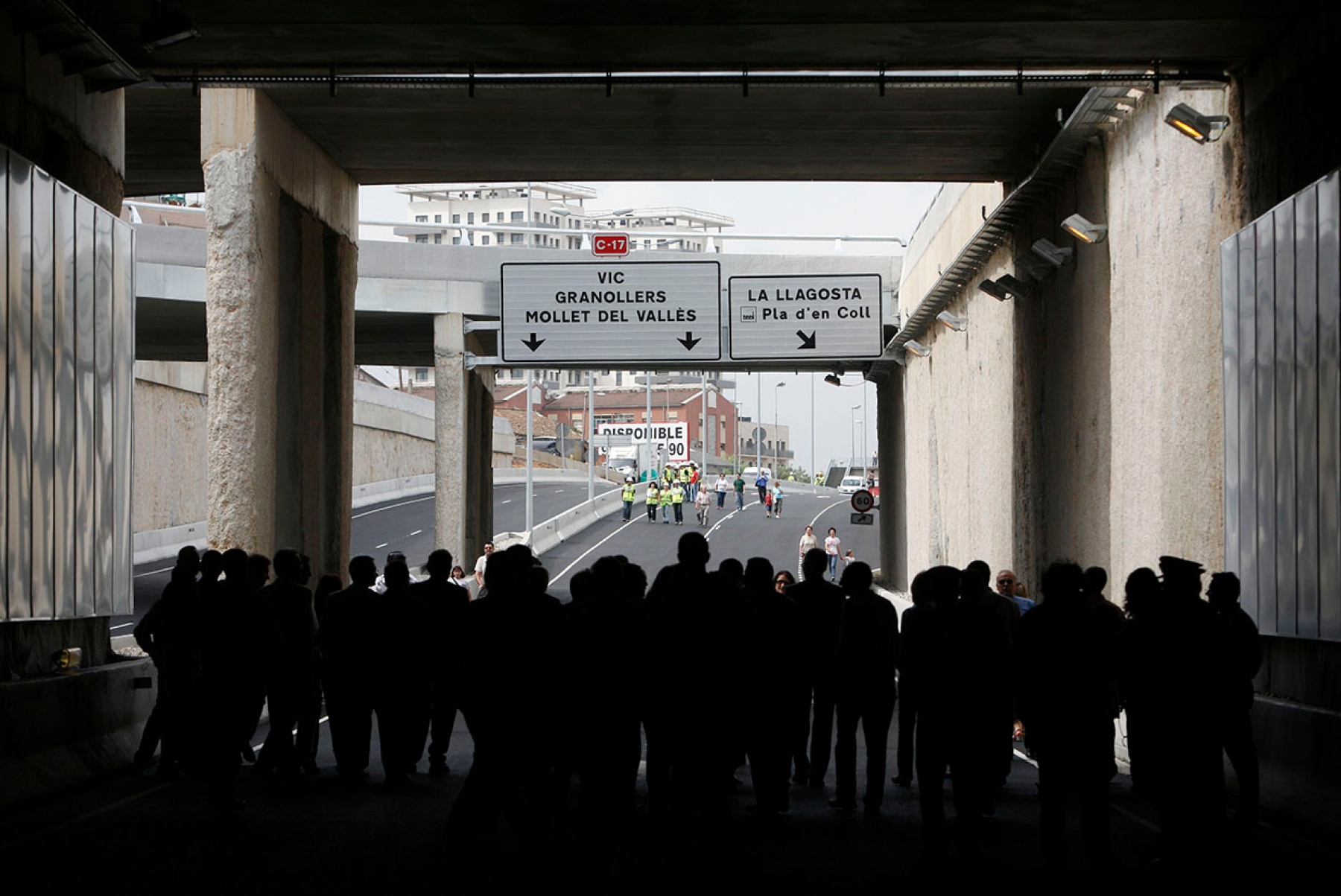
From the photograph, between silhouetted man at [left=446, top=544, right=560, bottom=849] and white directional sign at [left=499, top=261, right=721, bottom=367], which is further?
white directional sign at [left=499, top=261, right=721, bottom=367]

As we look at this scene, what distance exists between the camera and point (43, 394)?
12734 mm

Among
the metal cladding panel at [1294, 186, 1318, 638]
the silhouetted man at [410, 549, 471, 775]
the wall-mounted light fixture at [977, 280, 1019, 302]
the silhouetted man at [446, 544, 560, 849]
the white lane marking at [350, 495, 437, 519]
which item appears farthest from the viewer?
the white lane marking at [350, 495, 437, 519]

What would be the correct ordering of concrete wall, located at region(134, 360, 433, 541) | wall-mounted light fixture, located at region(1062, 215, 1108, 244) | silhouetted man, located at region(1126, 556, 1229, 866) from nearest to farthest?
silhouetted man, located at region(1126, 556, 1229, 866) < wall-mounted light fixture, located at region(1062, 215, 1108, 244) < concrete wall, located at region(134, 360, 433, 541)

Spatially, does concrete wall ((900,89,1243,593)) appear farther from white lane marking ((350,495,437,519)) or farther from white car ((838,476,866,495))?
white car ((838,476,866,495))

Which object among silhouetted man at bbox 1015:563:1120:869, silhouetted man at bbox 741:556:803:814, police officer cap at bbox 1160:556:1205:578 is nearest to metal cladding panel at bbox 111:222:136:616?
silhouetted man at bbox 741:556:803:814

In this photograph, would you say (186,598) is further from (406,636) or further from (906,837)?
(906,837)

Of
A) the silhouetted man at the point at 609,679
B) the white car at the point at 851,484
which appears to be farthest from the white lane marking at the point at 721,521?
the silhouetted man at the point at 609,679

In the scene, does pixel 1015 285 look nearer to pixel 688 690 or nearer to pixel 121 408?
pixel 121 408

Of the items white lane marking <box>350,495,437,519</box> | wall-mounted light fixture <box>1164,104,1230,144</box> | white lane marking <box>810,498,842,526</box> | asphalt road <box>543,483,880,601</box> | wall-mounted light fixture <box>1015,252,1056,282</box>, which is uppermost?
wall-mounted light fixture <box>1164,104,1230,144</box>

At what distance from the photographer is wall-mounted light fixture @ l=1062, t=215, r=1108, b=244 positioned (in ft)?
53.5

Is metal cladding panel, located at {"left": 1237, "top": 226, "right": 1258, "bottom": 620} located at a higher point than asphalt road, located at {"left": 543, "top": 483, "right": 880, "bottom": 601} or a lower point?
higher

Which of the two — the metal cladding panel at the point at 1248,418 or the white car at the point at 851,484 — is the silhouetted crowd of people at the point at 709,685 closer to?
the metal cladding panel at the point at 1248,418

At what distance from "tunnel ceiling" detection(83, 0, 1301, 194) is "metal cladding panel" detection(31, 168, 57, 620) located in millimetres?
1526

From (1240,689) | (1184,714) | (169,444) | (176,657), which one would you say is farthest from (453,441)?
(1184,714)
